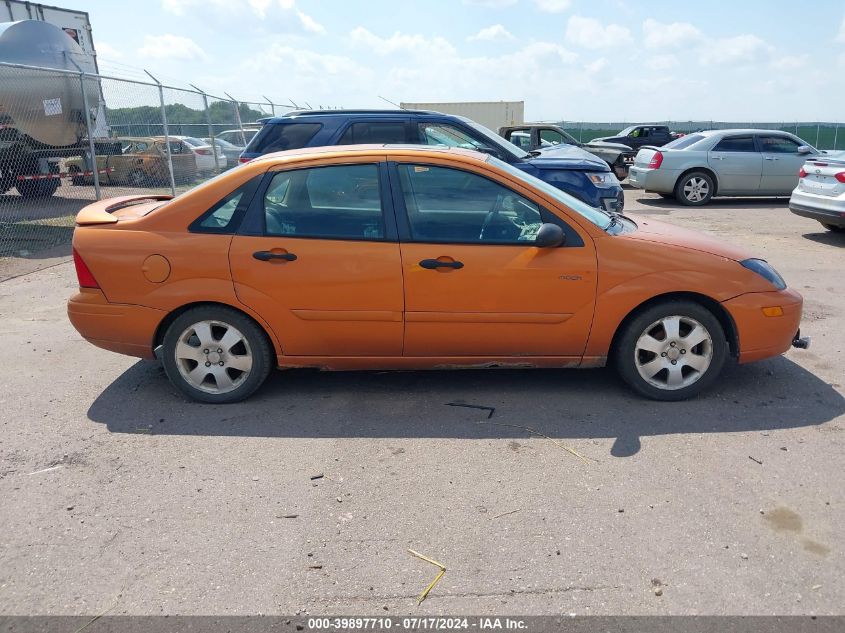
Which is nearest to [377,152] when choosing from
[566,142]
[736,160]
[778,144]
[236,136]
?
[736,160]

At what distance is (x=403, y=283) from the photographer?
13.5ft

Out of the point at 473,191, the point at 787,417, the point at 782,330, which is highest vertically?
the point at 473,191

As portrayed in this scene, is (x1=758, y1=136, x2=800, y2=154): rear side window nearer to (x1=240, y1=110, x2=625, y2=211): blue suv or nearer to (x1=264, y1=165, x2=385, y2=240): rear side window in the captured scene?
(x1=240, y1=110, x2=625, y2=211): blue suv

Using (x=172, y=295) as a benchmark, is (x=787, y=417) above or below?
below

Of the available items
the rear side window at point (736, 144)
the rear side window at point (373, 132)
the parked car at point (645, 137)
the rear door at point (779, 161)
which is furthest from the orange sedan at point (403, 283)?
the parked car at point (645, 137)

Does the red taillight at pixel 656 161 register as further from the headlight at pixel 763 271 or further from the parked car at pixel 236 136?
the parked car at pixel 236 136

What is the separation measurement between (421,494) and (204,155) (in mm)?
16790

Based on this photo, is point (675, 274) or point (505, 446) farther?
point (675, 274)

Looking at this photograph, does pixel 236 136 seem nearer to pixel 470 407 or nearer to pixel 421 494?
pixel 470 407

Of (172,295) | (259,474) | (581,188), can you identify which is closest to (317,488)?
(259,474)

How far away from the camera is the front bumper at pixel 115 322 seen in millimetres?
4238

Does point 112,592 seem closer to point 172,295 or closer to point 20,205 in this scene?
point 172,295

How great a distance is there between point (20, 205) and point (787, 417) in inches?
576

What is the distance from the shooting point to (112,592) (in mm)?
2643
